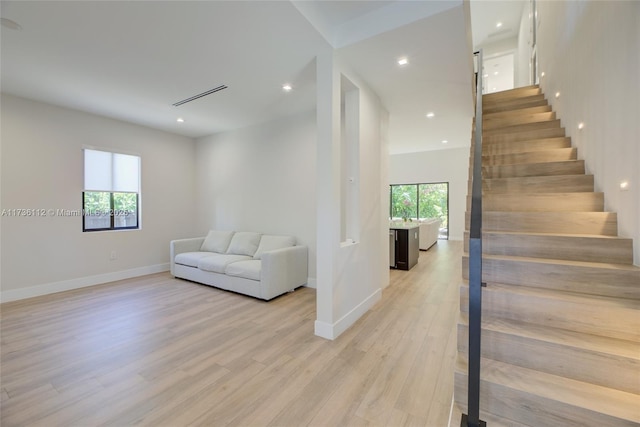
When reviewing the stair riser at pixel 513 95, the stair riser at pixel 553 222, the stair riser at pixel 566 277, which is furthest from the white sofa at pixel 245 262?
the stair riser at pixel 513 95

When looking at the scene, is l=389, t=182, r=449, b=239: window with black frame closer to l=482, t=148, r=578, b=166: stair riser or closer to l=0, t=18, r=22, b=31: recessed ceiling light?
l=482, t=148, r=578, b=166: stair riser

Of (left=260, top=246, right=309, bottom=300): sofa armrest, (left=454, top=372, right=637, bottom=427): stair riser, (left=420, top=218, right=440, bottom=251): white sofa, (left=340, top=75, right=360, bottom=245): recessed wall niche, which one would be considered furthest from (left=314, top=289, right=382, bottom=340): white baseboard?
(left=420, top=218, right=440, bottom=251): white sofa

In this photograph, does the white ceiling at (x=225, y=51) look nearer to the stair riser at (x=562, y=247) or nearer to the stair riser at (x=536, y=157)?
the stair riser at (x=536, y=157)

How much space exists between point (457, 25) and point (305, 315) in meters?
3.14

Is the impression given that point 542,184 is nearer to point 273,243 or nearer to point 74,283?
point 273,243

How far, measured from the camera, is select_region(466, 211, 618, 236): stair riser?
2078mm

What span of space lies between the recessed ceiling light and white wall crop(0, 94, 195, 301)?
6.90 ft

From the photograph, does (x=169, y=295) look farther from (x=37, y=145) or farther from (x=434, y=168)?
(x=434, y=168)

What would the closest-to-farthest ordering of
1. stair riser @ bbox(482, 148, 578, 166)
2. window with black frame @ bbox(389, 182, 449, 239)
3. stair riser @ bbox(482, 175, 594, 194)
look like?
stair riser @ bbox(482, 175, 594, 194) < stair riser @ bbox(482, 148, 578, 166) < window with black frame @ bbox(389, 182, 449, 239)

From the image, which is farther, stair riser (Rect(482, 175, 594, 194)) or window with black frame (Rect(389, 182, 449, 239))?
window with black frame (Rect(389, 182, 449, 239))

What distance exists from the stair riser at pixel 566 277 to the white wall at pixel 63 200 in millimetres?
5343

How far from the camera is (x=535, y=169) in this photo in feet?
8.94

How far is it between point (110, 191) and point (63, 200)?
2.12 ft

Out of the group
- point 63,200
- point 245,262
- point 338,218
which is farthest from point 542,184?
point 63,200
